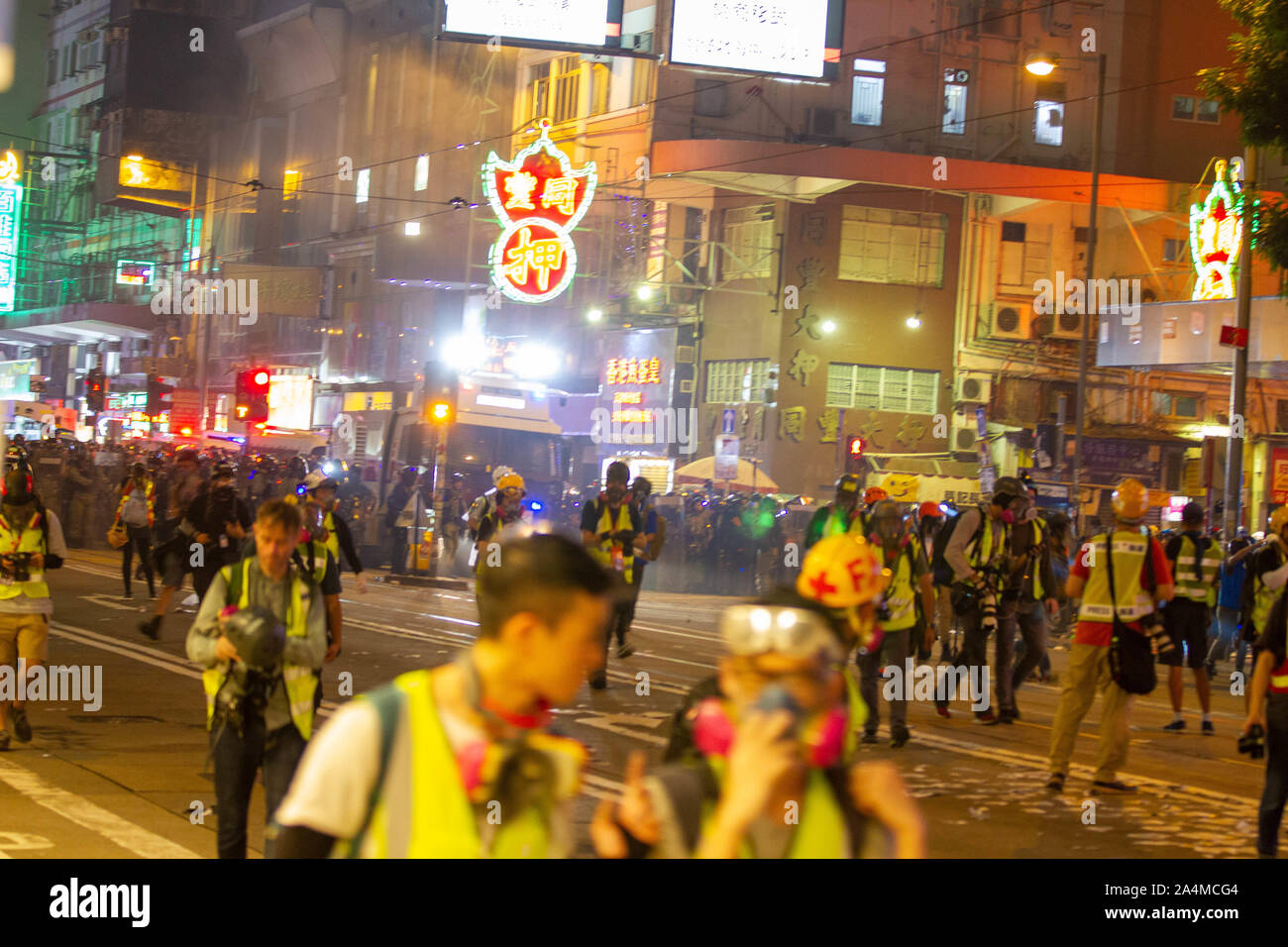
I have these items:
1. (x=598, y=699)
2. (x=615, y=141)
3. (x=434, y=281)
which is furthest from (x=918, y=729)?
(x=434, y=281)

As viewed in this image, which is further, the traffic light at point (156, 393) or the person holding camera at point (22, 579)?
the traffic light at point (156, 393)

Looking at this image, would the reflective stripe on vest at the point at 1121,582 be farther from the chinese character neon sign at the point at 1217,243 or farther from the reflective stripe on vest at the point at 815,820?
the chinese character neon sign at the point at 1217,243

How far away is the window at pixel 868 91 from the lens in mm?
39125

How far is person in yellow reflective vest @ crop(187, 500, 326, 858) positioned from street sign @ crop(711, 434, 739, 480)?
24.8 metres

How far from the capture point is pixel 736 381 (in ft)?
126

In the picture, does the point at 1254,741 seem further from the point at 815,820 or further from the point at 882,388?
the point at 882,388

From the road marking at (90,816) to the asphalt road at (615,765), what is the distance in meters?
0.01

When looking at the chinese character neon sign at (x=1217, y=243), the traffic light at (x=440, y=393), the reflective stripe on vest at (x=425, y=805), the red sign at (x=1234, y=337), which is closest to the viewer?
the reflective stripe on vest at (x=425, y=805)

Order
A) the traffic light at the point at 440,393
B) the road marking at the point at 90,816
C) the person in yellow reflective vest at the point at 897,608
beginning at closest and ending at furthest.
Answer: the road marking at the point at 90,816 → the person in yellow reflective vest at the point at 897,608 → the traffic light at the point at 440,393

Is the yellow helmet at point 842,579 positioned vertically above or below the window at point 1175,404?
below

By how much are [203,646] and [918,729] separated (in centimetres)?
760

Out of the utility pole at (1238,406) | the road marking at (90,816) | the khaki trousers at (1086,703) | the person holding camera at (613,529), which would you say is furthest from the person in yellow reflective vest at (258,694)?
the utility pole at (1238,406)

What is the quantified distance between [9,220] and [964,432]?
4522 centimetres

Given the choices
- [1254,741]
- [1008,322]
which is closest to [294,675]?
[1254,741]
